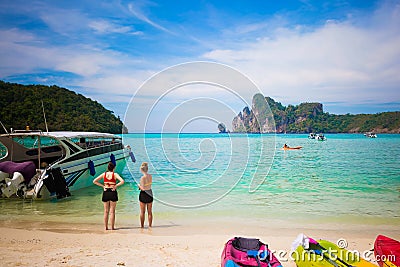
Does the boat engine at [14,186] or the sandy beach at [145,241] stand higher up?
the boat engine at [14,186]

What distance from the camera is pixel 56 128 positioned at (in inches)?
1873

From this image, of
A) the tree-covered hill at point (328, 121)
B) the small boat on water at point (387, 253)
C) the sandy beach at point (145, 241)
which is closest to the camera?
the small boat on water at point (387, 253)

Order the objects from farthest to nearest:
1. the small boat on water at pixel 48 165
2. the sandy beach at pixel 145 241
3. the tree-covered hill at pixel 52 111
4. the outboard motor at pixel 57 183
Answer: the tree-covered hill at pixel 52 111, the outboard motor at pixel 57 183, the small boat on water at pixel 48 165, the sandy beach at pixel 145 241

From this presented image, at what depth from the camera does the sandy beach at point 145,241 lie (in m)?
5.66

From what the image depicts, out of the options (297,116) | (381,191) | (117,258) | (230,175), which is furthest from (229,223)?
(297,116)

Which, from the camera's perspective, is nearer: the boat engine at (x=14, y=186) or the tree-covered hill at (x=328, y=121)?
the boat engine at (x=14, y=186)

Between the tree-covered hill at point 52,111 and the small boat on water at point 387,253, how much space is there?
36.4 m

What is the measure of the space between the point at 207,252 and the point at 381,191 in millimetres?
11470

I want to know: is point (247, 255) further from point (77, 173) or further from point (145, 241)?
point (77, 173)

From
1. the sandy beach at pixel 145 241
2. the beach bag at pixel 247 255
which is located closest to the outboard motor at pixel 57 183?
the sandy beach at pixel 145 241

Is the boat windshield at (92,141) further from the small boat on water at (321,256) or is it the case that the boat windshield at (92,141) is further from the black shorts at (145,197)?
the small boat on water at (321,256)

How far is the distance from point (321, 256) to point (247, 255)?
1208 mm

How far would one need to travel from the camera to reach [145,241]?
689cm

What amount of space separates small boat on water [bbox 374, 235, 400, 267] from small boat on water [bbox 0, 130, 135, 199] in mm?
10392
